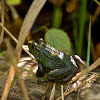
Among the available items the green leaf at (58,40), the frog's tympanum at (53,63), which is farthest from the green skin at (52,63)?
the green leaf at (58,40)

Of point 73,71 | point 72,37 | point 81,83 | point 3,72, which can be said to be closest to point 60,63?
point 73,71

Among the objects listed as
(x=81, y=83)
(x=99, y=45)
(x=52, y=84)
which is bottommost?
(x=99, y=45)

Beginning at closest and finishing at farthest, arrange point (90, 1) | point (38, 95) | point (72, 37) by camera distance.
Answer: point (38, 95) → point (90, 1) → point (72, 37)

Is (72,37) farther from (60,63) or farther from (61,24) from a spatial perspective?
(60,63)

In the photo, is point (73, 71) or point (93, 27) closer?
point (73, 71)

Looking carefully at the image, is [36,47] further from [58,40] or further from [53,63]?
[58,40]

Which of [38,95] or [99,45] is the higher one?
[38,95]

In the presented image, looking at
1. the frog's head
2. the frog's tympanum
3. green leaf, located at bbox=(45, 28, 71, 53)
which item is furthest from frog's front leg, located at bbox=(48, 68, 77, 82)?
green leaf, located at bbox=(45, 28, 71, 53)
